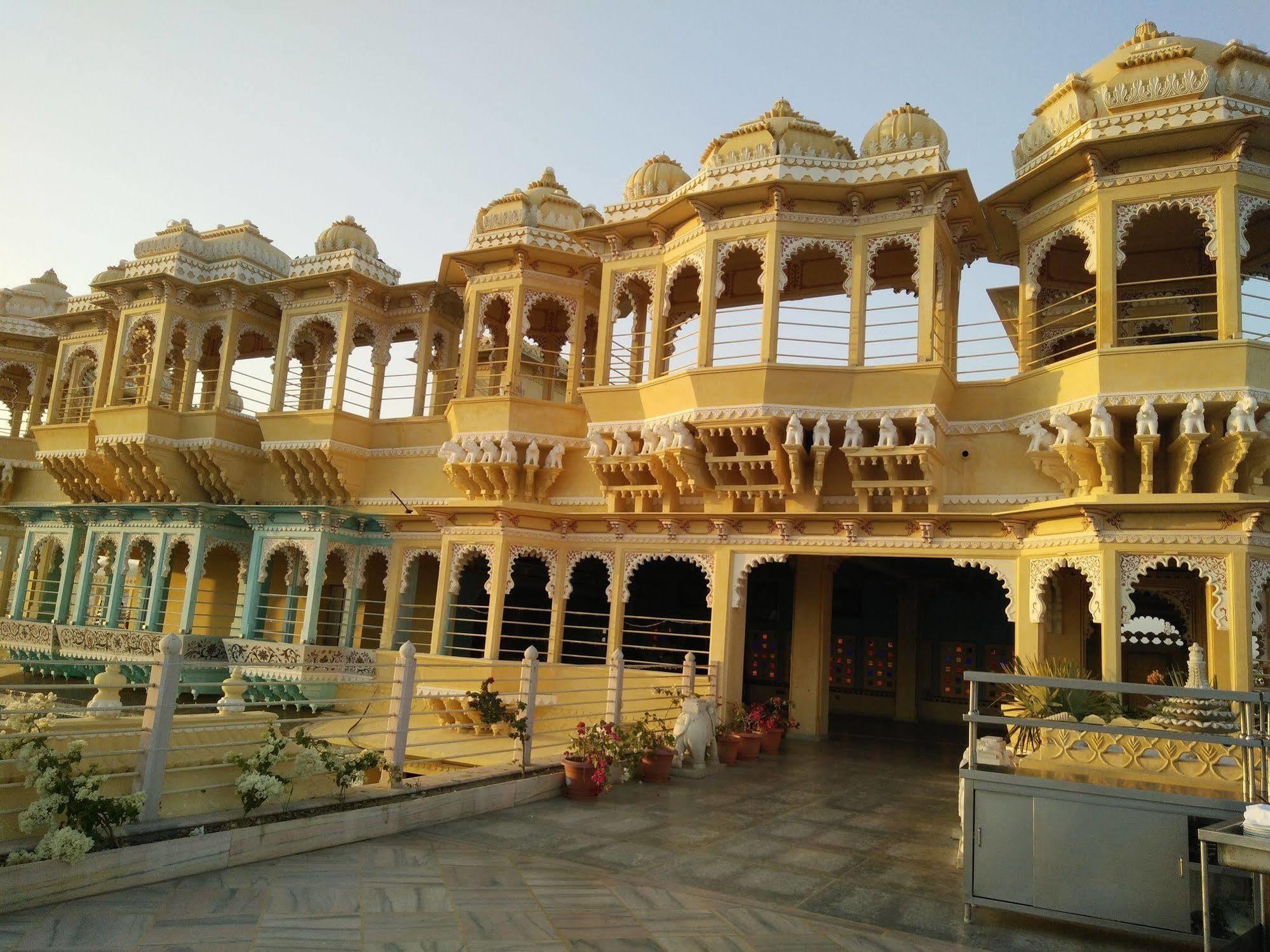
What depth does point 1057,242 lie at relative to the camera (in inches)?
527

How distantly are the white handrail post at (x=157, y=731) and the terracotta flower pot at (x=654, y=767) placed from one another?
5.53 metres

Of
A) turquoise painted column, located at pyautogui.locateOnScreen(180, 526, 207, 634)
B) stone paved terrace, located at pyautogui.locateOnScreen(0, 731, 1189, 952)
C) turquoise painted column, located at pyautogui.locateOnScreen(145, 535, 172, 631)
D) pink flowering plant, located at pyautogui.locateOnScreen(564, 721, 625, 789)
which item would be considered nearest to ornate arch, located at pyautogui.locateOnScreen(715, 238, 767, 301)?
pink flowering plant, located at pyautogui.locateOnScreen(564, 721, 625, 789)

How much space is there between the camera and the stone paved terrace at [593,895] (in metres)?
4.86

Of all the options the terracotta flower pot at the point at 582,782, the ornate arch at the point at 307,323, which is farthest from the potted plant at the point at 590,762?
the ornate arch at the point at 307,323

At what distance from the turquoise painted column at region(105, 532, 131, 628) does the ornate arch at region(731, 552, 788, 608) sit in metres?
15.5

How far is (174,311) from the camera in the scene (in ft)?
69.1

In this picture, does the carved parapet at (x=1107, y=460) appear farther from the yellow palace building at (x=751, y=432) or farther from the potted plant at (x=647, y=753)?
the potted plant at (x=647, y=753)

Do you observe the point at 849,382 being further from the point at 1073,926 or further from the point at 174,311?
the point at 174,311

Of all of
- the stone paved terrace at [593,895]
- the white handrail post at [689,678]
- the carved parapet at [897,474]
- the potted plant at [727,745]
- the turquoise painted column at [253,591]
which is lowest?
the stone paved terrace at [593,895]

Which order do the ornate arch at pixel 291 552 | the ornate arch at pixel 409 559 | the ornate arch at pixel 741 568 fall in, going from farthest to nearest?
the ornate arch at pixel 291 552 → the ornate arch at pixel 409 559 → the ornate arch at pixel 741 568

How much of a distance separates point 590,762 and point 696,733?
229 cm

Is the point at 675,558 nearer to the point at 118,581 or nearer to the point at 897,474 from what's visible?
the point at 897,474

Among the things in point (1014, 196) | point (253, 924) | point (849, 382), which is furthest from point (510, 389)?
point (253, 924)

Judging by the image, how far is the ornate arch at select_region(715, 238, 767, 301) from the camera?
13.8 meters
